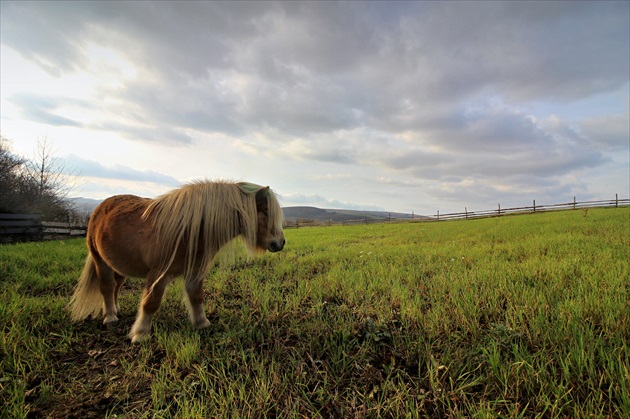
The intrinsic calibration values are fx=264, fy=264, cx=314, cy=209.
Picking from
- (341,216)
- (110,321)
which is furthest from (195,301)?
(341,216)

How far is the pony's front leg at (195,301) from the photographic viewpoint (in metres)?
3.61

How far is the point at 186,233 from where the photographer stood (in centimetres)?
340

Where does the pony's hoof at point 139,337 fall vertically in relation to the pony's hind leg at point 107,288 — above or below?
below

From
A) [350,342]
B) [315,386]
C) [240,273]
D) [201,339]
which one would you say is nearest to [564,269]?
[350,342]

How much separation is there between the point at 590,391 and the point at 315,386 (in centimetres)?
204

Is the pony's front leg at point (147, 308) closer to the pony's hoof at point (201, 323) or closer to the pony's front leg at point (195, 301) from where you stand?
the pony's front leg at point (195, 301)

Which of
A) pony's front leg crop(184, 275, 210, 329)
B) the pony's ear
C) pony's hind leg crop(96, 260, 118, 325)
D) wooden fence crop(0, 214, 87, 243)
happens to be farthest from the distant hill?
wooden fence crop(0, 214, 87, 243)

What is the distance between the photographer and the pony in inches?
131

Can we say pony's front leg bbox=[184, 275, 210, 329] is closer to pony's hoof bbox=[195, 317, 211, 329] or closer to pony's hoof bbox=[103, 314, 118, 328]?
pony's hoof bbox=[195, 317, 211, 329]

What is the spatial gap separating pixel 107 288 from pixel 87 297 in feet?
1.18

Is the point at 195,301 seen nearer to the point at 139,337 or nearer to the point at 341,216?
the point at 139,337

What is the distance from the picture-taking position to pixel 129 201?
4098mm

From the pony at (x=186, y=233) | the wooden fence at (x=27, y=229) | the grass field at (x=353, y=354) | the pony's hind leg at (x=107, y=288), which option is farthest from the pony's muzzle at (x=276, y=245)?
the wooden fence at (x=27, y=229)

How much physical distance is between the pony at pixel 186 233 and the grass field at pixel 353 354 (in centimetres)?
51
